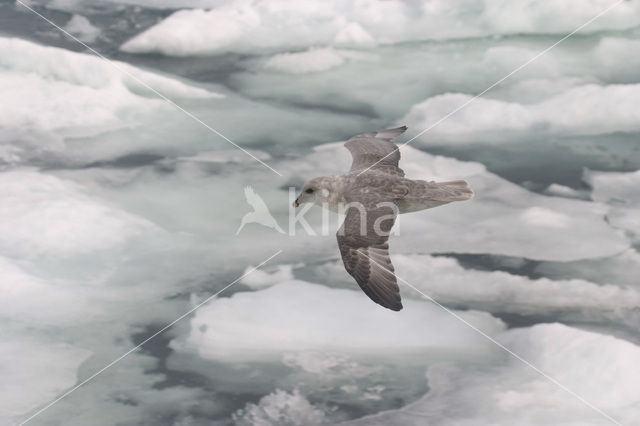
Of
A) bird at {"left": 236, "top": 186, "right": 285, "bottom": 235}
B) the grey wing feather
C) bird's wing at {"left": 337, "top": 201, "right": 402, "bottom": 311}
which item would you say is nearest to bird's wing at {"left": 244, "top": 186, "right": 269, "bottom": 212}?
bird at {"left": 236, "top": 186, "right": 285, "bottom": 235}

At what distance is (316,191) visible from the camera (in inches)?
515

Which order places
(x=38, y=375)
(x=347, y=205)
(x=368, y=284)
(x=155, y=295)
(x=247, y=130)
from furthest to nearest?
(x=247, y=130) < (x=155, y=295) < (x=38, y=375) < (x=347, y=205) < (x=368, y=284)

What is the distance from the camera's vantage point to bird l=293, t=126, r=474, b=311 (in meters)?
11.0

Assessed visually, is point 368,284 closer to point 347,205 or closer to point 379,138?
point 347,205

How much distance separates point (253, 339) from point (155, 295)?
208cm

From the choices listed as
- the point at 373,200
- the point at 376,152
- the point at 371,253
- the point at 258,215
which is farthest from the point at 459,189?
the point at 258,215

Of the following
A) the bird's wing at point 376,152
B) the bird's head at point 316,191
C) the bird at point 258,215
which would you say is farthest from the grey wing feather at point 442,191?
the bird at point 258,215

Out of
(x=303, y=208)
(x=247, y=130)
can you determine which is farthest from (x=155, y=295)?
(x=247, y=130)

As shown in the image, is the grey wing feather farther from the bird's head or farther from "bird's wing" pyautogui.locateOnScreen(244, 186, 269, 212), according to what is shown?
"bird's wing" pyautogui.locateOnScreen(244, 186, 269, 212)

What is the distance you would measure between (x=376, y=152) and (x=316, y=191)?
1588mm

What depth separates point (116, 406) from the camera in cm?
1252

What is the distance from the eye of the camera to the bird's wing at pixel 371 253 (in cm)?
1080

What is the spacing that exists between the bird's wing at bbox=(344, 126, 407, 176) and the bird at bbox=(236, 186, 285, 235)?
2.34m

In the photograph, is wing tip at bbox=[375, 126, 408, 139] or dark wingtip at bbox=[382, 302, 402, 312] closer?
dark wingtip at bbox=[382, 302, 402, 312]
